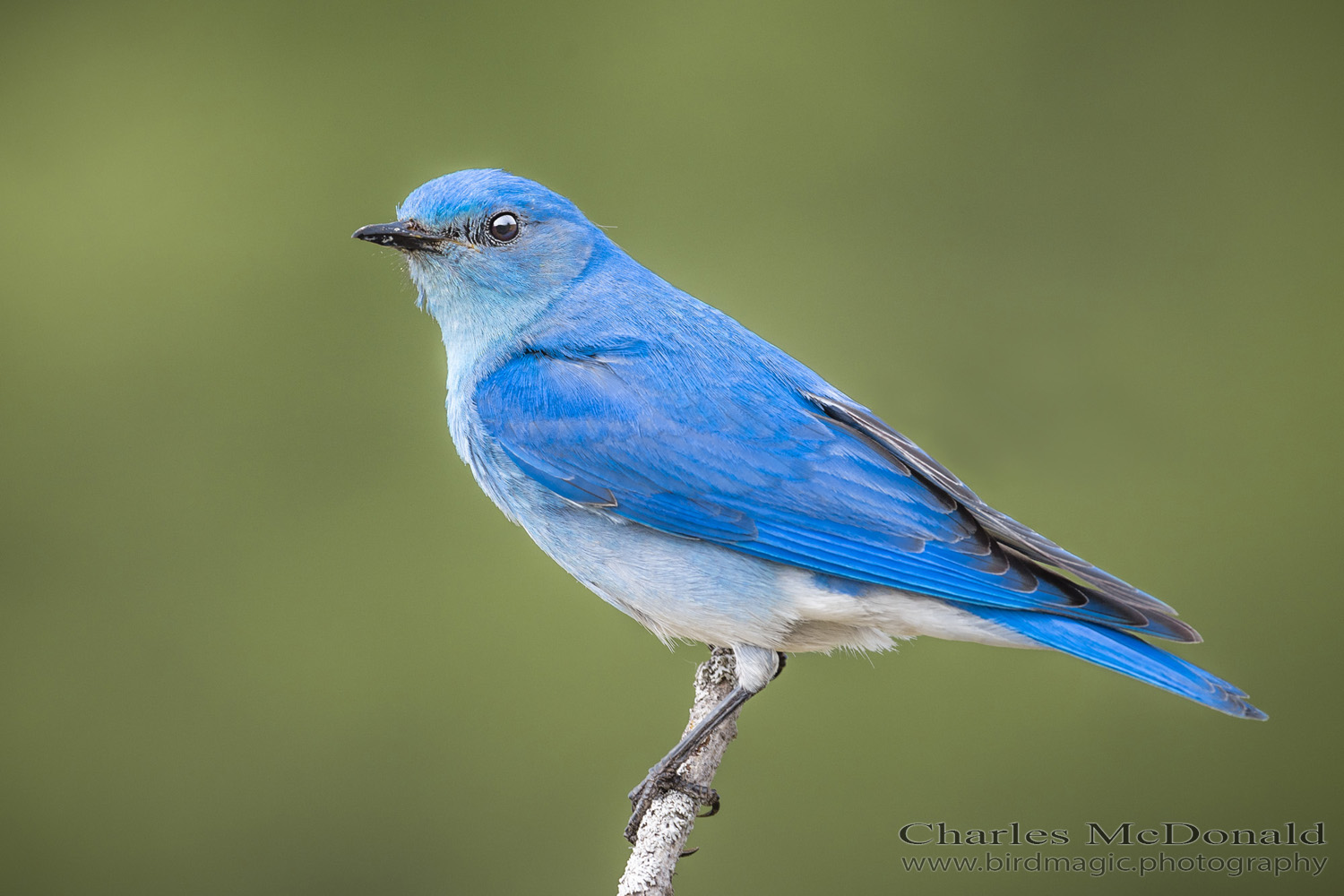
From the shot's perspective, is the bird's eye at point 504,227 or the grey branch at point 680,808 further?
the bird's eye at point 504,227

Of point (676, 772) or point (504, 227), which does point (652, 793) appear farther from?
point (504, 227)

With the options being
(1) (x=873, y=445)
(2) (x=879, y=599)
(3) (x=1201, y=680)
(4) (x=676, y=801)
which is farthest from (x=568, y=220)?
(3) (x=1201, y=680)

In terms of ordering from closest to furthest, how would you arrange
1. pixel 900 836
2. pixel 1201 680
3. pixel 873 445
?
1. pixel 1201 680
2. pixel 873 445
3. pixel 900 836

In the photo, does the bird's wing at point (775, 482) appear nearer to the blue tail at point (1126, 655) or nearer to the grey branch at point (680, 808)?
the blue tail at point (1126, 655)

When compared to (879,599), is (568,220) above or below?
above

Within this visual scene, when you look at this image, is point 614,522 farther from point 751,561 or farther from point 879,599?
point 879,599

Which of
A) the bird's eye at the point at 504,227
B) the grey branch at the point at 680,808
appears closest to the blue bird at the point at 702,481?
the bird's eye at the point at 504,227

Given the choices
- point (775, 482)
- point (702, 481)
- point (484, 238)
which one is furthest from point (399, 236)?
point (775, 482)
